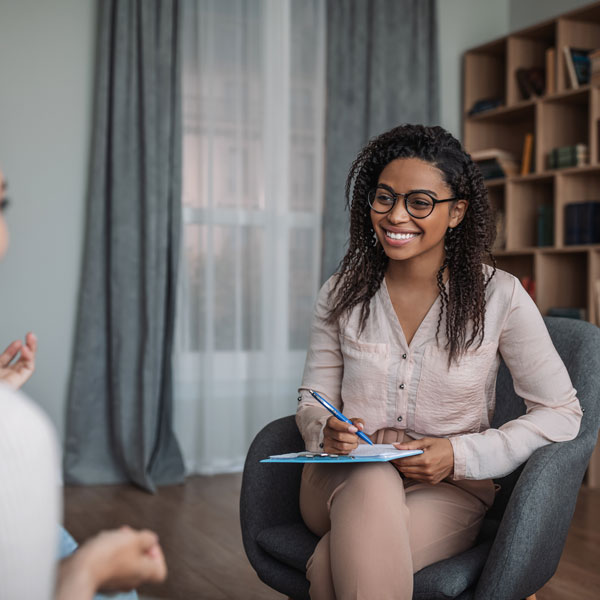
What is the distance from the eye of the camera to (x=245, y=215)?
3.75 m

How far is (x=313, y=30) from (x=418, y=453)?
299 cm

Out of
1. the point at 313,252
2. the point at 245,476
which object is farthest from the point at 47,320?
the point at 245,476

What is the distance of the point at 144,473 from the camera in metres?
3.38

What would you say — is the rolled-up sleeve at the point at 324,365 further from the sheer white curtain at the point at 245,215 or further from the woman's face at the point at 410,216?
the sheer white curtain at the point at 245,215

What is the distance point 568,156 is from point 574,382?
234 cm

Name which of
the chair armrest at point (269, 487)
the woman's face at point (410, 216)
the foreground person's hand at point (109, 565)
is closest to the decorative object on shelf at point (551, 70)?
the woman's face at point (410, 216)

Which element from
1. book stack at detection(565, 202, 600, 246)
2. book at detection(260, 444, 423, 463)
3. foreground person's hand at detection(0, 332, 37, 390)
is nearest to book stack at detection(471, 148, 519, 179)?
book stack at detection(565, 202, 600, 246)

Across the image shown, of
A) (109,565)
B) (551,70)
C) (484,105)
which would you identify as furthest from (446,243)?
(484,105)

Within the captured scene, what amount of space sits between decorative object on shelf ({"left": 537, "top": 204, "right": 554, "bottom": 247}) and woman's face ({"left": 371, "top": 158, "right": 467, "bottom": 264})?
2427mm

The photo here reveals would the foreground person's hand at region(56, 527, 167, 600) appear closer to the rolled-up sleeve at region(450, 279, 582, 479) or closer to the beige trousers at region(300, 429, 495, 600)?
the beige trousers at region(300, 429, 495, 600)

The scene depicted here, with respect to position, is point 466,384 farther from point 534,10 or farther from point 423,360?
point 534,10

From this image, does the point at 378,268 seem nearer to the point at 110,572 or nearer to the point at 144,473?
the point at 110,572

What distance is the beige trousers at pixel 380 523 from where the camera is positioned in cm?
123

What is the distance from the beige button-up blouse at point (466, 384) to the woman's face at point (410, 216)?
5.0 inches
